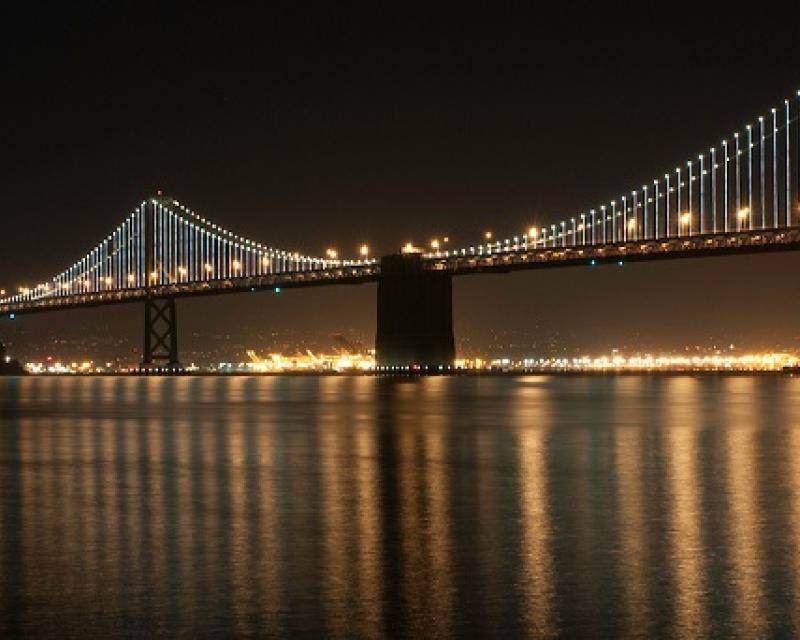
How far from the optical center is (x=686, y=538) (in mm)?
9859

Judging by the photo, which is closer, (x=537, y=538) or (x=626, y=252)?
(x=537, y=538)

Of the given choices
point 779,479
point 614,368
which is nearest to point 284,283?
point 614,368

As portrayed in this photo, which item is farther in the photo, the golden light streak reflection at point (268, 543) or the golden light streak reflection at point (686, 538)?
the golden light streak reflection at point (268, 543)

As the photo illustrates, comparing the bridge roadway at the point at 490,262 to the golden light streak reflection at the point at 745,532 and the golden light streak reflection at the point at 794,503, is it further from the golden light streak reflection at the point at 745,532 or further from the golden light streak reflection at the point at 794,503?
the golden light streak reflection at the point at 745,532

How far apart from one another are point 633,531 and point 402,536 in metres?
1.59

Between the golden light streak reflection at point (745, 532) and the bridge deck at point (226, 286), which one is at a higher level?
the bridge deck at point (226, 286)

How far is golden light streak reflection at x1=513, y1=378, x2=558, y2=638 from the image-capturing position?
7355mm

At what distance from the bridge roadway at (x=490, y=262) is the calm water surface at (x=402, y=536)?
36.7 meters

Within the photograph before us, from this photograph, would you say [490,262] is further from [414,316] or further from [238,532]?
[238,532]

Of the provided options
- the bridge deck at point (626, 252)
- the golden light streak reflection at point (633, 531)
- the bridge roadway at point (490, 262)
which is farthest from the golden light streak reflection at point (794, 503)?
the bridge roadway at point (490, 262)

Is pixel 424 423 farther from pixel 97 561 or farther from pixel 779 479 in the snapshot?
pixel 97 561

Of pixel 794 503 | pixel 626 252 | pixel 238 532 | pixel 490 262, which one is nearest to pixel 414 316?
pixel 490 262

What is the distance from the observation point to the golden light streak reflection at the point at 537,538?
7.36 m

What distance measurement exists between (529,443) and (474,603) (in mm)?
12455
